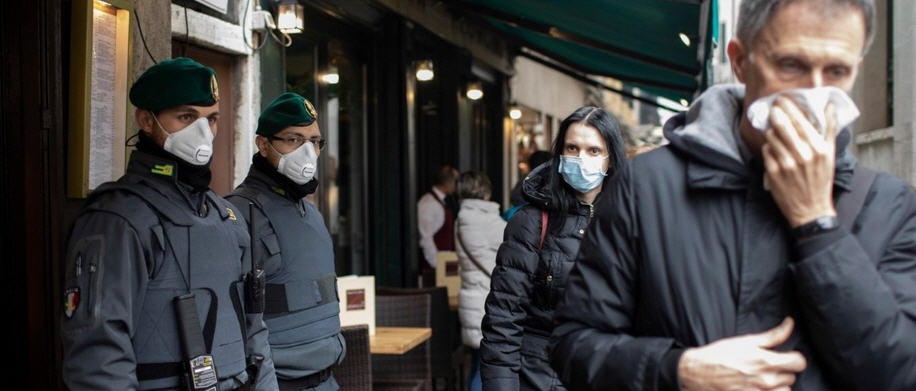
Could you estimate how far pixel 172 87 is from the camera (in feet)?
10.1

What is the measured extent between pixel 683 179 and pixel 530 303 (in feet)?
6.37

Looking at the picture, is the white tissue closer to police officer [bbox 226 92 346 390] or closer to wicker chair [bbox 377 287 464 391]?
police officer [bbox 226 92 346 390]

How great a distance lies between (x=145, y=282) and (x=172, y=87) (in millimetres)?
677

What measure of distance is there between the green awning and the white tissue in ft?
18.6

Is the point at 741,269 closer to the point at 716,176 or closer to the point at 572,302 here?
the point at 716,176

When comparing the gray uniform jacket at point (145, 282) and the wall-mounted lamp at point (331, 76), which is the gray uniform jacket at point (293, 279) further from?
the wall-mounted lamp at point (331, 76)

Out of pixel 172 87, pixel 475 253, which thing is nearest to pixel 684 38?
pixel 475 253

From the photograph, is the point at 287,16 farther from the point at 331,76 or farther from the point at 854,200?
the point at 854,200

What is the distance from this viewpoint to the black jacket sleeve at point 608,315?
5.57 feet

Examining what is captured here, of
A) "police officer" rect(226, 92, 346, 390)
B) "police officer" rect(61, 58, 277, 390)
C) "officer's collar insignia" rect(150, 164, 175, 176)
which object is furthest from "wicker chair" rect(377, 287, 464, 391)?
"officer's collar insignia" rect(150, 164, 175, 176)

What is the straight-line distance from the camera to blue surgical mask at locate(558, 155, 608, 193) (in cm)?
373

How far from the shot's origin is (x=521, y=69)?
666 inches

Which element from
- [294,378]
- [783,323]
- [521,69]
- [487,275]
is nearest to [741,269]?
[783,323]

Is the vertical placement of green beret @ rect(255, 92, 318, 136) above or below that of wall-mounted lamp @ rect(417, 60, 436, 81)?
below
